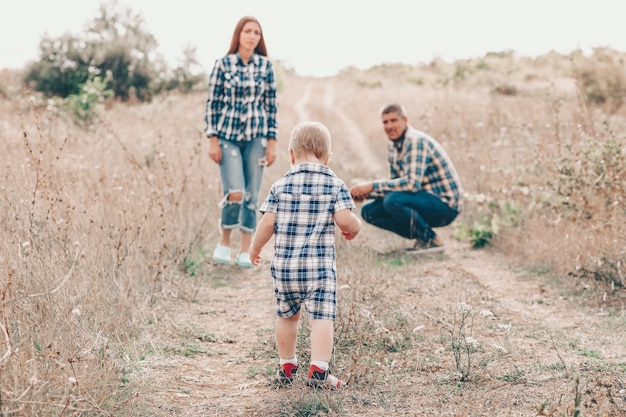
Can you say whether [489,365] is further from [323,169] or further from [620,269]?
[620,269]

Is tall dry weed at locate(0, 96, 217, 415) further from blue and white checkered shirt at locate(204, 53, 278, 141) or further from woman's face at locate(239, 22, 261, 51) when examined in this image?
woman's face at locate(239, 22, 261, 51)

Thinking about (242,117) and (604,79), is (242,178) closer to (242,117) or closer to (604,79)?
(242,117)

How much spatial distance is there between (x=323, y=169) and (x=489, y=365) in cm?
137

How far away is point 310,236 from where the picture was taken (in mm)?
3279

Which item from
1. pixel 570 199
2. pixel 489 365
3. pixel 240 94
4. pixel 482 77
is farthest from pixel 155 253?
pixel 482 77

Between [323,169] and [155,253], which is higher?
[323,169]

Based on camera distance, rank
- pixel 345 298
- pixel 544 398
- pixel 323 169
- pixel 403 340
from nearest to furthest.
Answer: pixel 544 398, pixel 323 169, pixel 403 340, pixel 345 298

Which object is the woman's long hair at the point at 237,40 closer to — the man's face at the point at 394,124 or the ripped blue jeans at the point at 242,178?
the ripped blue jeans at the point at 242,178

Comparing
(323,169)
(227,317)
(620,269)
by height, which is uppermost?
(323,169)

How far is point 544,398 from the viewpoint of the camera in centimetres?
310

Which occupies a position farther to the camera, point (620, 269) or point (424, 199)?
point (424, 199)

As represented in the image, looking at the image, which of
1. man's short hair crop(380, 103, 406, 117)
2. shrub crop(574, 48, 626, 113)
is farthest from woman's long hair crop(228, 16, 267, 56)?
shrub crop(574, 48, 626, 113)

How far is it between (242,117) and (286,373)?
2.90m

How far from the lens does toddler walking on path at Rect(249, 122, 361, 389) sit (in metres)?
3.25
